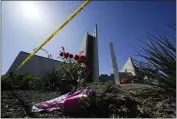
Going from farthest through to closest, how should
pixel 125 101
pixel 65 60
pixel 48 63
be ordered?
1. pixel 48 63
2. pixel 65 60
3. pixel 125 101

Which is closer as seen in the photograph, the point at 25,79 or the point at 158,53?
the point at 158,53

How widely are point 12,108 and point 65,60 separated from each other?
193 cm

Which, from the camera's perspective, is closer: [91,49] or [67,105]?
[67,105]

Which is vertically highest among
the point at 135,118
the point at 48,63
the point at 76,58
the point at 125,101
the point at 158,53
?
the point at 48,63

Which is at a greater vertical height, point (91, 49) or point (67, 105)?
point (91, 49)

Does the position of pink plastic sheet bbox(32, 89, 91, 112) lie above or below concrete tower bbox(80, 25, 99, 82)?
below

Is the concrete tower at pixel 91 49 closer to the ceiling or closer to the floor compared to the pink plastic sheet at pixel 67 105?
closer to the ceiling

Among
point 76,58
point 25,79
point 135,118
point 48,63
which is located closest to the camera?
point 135,118

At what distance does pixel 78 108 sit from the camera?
7.19ft

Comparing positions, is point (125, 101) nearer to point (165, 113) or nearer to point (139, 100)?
point (139, 100)

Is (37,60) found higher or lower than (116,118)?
higher

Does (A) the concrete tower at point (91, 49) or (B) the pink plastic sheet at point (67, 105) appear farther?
(A) the concrete tower at point (91, 49)

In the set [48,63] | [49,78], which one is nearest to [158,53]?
[49,78]

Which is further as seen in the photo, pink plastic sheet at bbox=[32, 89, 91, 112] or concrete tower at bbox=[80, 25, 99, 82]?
concrete tower at bbox=[80, 25, 99, 82]
